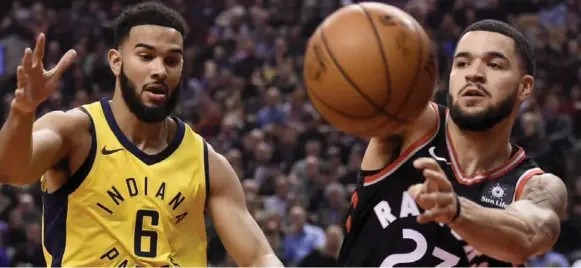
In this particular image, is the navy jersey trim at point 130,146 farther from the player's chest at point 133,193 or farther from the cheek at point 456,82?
the cheek at point 456,82

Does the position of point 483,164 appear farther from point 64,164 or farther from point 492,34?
point 64,164

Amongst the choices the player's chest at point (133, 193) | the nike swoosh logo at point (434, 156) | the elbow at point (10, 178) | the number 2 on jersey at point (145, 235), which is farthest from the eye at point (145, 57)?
the nike swoosh logo at point (434, 156)

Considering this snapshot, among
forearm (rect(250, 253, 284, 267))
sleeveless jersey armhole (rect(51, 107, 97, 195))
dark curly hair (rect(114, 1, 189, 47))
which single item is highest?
dark curly hair (rect(114, 1, 189, 47))

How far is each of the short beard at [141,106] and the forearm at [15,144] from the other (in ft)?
2.27

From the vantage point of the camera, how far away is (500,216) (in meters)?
3.94

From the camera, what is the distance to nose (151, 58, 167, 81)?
201 inches

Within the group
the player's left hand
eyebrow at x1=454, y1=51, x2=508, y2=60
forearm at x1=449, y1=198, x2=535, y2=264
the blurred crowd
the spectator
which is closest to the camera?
the player's left hand

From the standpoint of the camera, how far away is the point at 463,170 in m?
4.55

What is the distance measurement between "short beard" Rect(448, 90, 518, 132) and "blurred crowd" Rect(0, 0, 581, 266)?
516 centimetres

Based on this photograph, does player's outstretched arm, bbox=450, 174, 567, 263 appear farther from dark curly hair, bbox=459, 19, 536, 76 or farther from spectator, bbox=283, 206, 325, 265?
spectator, bbox=283, 206, 325, 265

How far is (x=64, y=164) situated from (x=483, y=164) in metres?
1.92

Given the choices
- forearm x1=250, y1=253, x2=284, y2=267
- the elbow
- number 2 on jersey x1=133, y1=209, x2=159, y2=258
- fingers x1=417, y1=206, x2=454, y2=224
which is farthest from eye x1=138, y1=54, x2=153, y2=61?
fingers x1=417, y1=206, x2=454, y2=224

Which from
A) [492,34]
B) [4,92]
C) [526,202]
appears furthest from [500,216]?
[4,92]

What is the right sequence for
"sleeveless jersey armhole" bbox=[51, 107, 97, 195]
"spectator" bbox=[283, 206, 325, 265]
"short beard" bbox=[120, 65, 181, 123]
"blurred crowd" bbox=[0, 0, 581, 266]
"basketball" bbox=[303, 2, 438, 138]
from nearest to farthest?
"basketball" bbox=[303, 2, 438, 138] → "sleeveless jersey armhole" bbox=[51, 107, 97, 195] → "short beard" bbox=[120, 65, 181, 123] → "spectator" bbox=[283, 206, 325, 265] → "blurred crowd" bbox=[0, 0, 581, 266]
